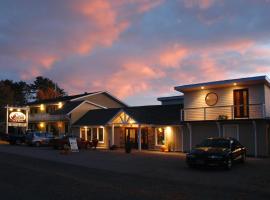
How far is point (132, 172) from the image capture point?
16.5 metres

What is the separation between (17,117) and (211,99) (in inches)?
1086

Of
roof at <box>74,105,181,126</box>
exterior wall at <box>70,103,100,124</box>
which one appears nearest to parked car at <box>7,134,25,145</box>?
exterior wall at <box>70,103,100,124</box>

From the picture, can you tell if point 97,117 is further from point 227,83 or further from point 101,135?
point 227,83

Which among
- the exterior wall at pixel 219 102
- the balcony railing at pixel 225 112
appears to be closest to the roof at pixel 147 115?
the balcony railing at pixel 225 112

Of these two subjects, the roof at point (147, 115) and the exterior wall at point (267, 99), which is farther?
the roof at point (147, 115)

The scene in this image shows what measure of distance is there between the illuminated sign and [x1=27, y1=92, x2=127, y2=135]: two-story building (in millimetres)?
2300

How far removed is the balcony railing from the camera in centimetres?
2612

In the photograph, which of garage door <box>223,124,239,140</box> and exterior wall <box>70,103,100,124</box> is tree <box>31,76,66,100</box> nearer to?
exterior wall <box>70,103,100,124</box>

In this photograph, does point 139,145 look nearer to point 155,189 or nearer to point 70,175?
point 70,175

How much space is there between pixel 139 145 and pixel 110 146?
3403 mm

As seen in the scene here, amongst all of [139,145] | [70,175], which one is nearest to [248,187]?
[70,175]

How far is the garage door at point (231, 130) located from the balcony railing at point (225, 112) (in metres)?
0.71

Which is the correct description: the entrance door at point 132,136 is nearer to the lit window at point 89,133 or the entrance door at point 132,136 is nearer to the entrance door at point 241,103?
the lit window at point 89,133

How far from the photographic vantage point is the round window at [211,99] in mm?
28625
